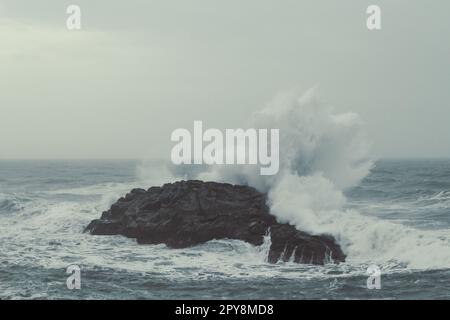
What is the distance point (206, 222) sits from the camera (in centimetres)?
2077

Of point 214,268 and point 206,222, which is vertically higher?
point 206,222

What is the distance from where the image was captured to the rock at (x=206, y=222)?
1805cm

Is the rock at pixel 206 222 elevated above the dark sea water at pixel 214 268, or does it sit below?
above

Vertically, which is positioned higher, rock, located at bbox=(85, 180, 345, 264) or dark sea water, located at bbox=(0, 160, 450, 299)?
rock, located at bbox=(85, 180, 345, 264)

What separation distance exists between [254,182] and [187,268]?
9.04 meters

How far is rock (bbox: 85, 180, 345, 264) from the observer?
18047mm

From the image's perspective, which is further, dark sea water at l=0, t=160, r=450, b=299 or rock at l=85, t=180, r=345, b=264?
rock at l=85, t=180, r=345, b=264

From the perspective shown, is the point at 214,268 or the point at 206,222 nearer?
the point at 214,268

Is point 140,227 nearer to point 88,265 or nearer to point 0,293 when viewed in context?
point 88,265

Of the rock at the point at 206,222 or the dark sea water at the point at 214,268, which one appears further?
the rock at the point at 206,222
